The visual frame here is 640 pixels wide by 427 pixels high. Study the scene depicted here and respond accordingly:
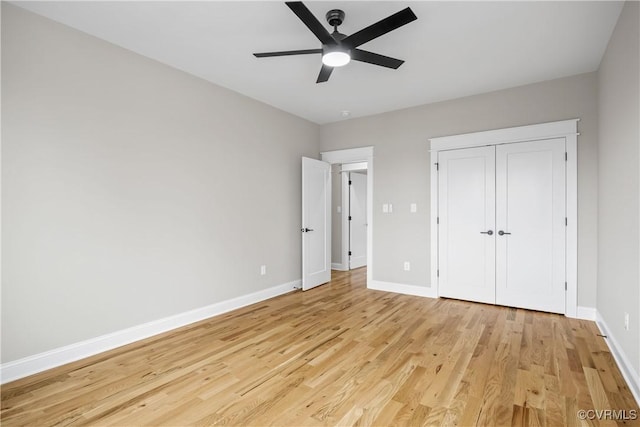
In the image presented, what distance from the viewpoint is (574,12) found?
2443 mm

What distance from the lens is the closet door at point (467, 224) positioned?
4.09 metres

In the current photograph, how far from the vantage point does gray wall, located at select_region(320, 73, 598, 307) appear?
3.51m

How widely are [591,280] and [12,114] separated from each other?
5695mm

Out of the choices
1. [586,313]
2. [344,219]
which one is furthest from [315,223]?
[586,313]

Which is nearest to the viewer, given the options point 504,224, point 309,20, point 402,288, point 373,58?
point 309,20

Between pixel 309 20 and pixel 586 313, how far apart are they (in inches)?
165

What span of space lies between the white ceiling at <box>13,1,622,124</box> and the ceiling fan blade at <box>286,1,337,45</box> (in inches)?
11.5

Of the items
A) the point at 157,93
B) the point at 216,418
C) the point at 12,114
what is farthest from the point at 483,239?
the point at 12,114

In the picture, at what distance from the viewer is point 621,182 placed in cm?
243

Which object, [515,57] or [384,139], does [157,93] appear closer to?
[384,139]

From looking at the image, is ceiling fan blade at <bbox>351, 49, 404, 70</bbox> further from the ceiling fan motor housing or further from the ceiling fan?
the ceiling fan motor housing

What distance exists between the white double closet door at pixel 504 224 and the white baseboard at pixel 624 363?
807mm

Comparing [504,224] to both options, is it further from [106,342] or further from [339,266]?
[106,342]
